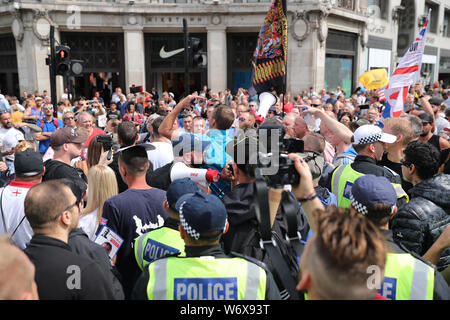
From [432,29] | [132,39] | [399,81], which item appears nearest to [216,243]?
[399,81]

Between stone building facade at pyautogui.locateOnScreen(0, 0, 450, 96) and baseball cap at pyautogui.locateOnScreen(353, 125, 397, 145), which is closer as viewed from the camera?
baseball cap at pyautogui.locateOnScreen(353, 125, 397, 145)

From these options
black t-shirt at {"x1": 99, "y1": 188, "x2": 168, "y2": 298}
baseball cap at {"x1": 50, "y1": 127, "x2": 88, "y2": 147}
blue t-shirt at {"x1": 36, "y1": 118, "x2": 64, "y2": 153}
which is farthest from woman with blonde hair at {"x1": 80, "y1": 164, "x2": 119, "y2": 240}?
blue t-shirt at {"x1": 36, "y1": 118, "x2": 64, "y2": 153}

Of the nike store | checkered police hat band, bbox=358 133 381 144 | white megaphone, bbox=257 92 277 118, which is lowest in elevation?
checkered police hat band, bbox=358 133 381 144

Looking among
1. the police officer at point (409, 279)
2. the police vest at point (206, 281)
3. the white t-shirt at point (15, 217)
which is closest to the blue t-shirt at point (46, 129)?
the white t-shirt at point (15, 217)

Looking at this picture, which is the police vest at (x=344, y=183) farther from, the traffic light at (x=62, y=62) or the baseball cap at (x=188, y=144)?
the traffic light at (x=62, y=62)

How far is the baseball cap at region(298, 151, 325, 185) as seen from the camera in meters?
3.82

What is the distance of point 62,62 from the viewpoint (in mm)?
10094

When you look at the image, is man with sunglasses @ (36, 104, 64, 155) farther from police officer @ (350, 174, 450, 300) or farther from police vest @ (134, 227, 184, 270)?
police officer @ (350, 174, 450, 300)

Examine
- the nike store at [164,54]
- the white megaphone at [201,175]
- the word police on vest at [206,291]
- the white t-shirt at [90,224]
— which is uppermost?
the nike store at [164,54]

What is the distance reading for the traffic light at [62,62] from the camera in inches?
394

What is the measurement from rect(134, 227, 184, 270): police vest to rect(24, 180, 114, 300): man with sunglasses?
494 mm

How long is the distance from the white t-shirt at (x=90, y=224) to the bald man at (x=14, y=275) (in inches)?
68.5

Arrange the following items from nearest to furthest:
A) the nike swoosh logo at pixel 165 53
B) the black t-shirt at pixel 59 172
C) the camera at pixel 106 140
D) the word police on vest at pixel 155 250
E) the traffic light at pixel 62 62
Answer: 1. the word police on vest at pixel 155 250
2. the black t-shirt at pixel 59 172
3. the camera at pixel 106 140
4. the traffic light at pixel 62 62
5. the nike swoosh logo at pixel 165 53
